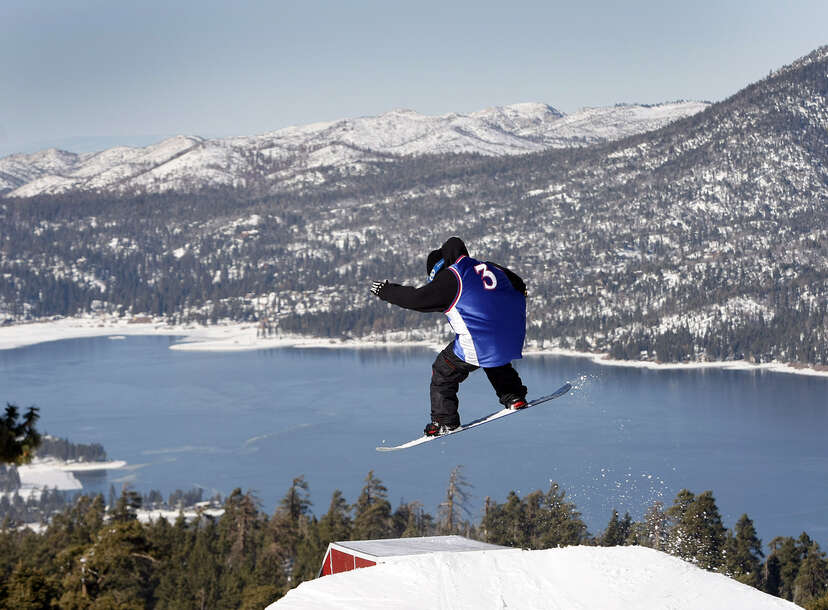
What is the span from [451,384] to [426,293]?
1.80 meters

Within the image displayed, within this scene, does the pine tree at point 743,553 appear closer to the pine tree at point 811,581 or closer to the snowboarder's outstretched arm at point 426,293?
the pine tree at point 811,581

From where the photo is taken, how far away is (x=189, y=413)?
175125mm

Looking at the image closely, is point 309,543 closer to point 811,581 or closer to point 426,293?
point 811,581

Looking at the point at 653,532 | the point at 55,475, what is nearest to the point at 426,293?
the point at 653,532

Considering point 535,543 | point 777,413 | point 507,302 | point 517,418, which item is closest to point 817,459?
point 777,413

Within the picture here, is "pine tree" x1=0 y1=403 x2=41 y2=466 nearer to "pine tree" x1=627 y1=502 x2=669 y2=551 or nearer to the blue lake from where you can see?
"pine tree" x1=627 y1=502 x2=669 y2=551

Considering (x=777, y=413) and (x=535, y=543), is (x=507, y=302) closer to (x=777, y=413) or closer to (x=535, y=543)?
(x=535, y=543)

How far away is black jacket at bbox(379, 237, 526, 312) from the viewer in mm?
9445

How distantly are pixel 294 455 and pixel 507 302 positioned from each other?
132 m

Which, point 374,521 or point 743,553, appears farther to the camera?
point 374,521

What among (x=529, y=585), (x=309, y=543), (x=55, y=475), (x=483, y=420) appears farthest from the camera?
(x=55, y=475)

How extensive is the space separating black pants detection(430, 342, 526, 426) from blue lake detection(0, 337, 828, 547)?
74077 mm

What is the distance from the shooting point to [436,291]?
9.62 meters

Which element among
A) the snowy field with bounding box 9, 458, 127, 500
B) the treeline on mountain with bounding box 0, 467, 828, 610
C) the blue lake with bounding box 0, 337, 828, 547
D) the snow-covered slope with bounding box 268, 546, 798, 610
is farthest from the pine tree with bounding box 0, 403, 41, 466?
the snowy field with bounding box 9, 458, 127, 500
